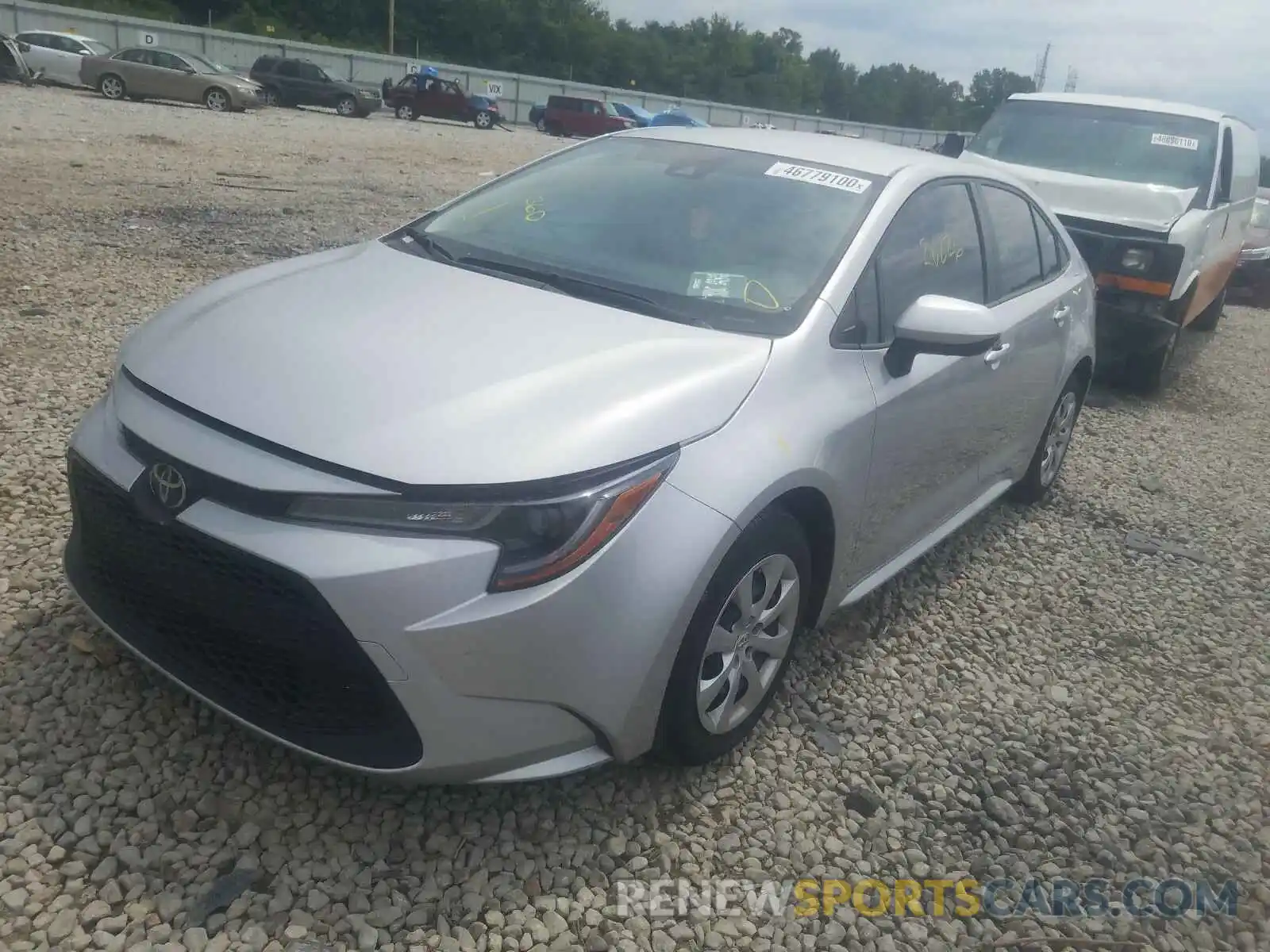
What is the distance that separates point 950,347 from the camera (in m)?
2.98

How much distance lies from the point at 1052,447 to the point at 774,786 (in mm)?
2923

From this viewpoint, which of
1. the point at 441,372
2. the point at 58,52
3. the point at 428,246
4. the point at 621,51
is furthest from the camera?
the point at 621,51

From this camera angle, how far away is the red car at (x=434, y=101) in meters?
33.2

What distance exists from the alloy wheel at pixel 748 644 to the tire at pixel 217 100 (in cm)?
2670

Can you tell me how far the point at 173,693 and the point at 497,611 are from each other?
4.13 ft

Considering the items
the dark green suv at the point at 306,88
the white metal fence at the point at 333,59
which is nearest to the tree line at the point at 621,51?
the white metal fence at the point at 333,59

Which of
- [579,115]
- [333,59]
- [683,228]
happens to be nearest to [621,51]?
[333,59]

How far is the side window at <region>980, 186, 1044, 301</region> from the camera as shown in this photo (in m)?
4.04

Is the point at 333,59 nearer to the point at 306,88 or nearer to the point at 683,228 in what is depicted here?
the point at 306,88

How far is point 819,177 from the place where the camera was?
11.3 ft

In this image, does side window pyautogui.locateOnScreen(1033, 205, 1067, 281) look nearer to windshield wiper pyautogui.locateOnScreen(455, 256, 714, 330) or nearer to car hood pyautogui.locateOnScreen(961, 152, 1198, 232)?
windshield wiper pyautogui.locateOnScreen(455, 256, 714, 330)

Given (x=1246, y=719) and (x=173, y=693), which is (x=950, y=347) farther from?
(x=173, y=693)

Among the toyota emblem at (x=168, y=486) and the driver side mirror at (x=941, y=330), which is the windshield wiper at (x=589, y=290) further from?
the toyota emblem at (x=168, y=486)

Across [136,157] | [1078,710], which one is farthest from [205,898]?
[136,157]
